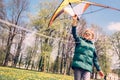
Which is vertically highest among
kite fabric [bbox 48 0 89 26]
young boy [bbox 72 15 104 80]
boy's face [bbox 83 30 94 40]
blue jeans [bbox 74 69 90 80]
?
kite fabric [bbox 48 0 89 26]

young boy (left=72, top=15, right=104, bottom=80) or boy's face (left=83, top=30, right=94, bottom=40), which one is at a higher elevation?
boy's face (left=83, top=30, right=94, bottom=40)

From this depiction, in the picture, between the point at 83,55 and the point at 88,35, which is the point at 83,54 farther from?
the point at 88,35

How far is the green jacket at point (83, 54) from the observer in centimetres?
578

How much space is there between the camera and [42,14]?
133ft

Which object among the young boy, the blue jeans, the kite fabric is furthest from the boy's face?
the blue jeans

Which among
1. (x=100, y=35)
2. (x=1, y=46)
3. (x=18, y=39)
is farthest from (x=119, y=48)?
(x=1, y=46)

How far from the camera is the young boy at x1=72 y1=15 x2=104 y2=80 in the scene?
5.75 meters

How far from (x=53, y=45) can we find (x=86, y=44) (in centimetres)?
3611

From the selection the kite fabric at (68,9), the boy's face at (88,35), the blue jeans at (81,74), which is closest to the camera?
the blue jeans at (81,74)

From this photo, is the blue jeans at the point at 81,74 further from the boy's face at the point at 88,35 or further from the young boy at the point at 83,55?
the boy's face at the point at 88,35

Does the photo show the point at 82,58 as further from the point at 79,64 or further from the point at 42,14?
the point at 42,14

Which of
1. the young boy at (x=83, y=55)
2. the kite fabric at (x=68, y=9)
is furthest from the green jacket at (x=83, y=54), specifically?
the kite fabric at (x=68, y=9)

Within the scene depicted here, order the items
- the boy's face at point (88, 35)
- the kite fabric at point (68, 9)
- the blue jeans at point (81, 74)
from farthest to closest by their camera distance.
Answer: the kite fabric at point (68, 9)
the boy's face at point (88, 35)
the blue jeans at point (81, 74)

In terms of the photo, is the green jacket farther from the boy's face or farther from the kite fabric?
the kite fabric
